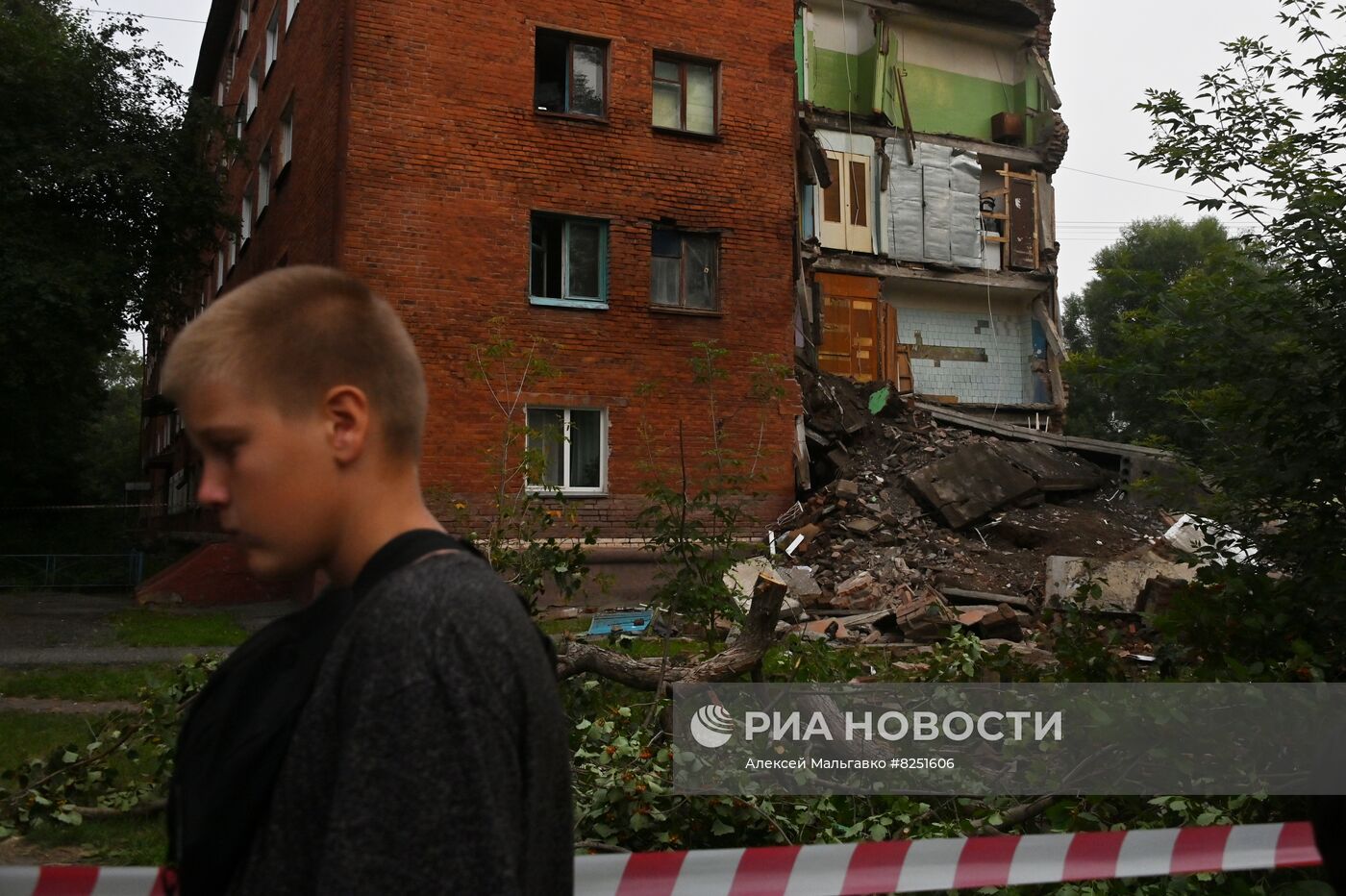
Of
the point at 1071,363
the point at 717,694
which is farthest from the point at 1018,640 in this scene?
the point at 717,694

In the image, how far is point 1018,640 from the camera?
11812 millimetres

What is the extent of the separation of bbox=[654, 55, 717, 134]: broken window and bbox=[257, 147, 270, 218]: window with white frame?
324 inches

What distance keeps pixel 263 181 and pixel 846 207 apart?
451 inches

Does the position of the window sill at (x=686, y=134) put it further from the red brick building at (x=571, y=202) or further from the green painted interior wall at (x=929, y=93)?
the green painted interior wall at (x=929, y=93)

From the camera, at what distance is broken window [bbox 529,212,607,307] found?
16.3 m

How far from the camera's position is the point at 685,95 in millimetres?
17297

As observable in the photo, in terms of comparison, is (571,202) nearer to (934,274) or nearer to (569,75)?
(569,75)

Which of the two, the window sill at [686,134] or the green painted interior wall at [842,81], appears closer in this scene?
the window sill at [686,134]

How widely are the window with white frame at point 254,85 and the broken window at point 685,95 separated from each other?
392 inches

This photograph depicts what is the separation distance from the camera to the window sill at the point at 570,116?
53.0 ft

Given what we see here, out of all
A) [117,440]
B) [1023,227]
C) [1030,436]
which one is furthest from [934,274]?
[117,440]

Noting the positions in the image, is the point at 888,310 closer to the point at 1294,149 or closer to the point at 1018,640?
the point at 1018,640

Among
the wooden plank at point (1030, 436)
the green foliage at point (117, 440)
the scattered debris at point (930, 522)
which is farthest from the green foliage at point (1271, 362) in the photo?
the green foliage at point (117, 440)

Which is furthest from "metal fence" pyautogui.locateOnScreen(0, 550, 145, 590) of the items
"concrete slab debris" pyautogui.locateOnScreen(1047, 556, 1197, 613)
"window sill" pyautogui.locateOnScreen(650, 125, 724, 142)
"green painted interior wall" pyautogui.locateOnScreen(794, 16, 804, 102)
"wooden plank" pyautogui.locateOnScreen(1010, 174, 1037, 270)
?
"wooden plank" pyautogui.locateOnScreen(1010, 174, 1037, 270)
